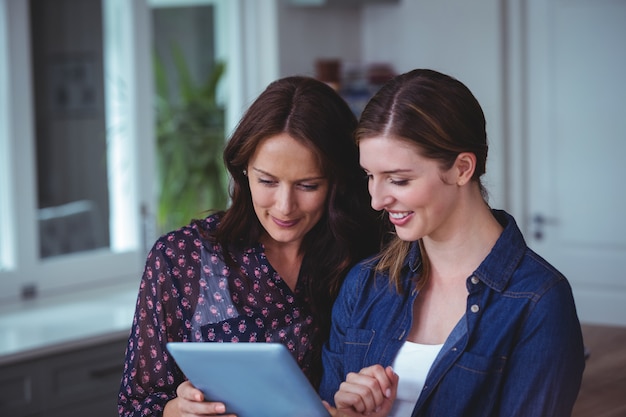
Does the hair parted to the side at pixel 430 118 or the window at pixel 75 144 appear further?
the window at pixel 75 144

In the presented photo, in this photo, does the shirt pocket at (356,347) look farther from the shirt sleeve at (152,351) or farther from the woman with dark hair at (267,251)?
the shirt sleeve at (152,351)

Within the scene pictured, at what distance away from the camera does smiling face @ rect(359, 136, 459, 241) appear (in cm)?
171

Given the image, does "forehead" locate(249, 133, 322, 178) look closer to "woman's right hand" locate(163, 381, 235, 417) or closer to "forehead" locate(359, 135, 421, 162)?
"forehead" locate(359, 135, 421, 162)

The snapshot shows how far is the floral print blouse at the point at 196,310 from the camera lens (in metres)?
1.99

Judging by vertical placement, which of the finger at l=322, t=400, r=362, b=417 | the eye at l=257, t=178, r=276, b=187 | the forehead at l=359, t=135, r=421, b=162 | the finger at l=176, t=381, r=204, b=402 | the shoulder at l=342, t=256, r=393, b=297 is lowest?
the finger at l=322, t=400, r=362, b=417

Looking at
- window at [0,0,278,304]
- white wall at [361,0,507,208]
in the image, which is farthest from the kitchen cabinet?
white wall at [361,0,507,208]

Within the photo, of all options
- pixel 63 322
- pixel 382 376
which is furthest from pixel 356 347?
pixel 63 322

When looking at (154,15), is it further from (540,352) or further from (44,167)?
(540,352)

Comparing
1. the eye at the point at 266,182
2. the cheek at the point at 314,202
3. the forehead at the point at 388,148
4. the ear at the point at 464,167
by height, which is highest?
the forehead at the point at 388,148

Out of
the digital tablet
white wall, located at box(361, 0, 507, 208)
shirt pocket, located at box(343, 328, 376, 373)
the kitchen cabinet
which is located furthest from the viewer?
white wall, located at box(361, 0, 507, 208)

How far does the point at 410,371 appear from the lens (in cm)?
183

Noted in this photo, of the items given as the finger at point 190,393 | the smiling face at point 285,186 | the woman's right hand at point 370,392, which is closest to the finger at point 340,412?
the woman's right hand at point 370,392

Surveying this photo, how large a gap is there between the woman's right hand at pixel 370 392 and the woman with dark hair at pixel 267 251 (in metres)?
0.33

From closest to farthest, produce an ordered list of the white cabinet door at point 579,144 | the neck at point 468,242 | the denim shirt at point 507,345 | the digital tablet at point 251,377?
the digital tablet at point 251,377
the denim shirt at point 507,345
the neck at point 468,242
the white cabinet door at point 579,144
